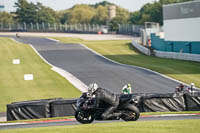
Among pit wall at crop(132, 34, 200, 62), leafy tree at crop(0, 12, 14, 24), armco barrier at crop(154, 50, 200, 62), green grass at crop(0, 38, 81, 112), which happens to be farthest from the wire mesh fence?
green grass at crop(0, 38, 81, 112)

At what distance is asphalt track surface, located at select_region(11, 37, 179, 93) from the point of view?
3634 cm

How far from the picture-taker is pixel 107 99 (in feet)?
54.4

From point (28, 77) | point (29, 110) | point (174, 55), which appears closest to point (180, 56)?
point (174, 55)

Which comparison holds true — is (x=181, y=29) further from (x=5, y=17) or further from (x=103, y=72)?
(x=5, y=17)

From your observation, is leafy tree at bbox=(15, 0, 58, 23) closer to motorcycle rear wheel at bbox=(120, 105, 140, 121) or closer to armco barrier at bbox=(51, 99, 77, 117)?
armco barrier at bbox=(51, 99, 77, 117)

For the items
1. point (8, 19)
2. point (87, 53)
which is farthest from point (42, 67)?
point (8, 19)

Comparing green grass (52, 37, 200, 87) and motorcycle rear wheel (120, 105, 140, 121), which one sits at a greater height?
motorcycle rear wheel (120, 105, 140, 121)

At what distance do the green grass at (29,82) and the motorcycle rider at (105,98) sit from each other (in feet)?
46.8

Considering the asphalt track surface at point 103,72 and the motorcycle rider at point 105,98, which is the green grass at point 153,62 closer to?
the asphalt track surface at point 103,72

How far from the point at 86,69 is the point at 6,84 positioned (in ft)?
34.7

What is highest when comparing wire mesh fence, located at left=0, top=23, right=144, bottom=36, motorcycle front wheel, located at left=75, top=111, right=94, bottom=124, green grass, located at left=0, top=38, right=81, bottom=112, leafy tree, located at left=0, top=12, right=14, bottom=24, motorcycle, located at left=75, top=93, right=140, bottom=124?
leafy tree, located at left=0, top=12, right=14, bottom=24

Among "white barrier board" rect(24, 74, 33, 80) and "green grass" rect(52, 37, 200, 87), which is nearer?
"white barrier board" rect(24, 74, 33, 80)

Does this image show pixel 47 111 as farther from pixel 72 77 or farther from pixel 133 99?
pixel 72 77

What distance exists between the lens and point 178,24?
59656 millimetres
